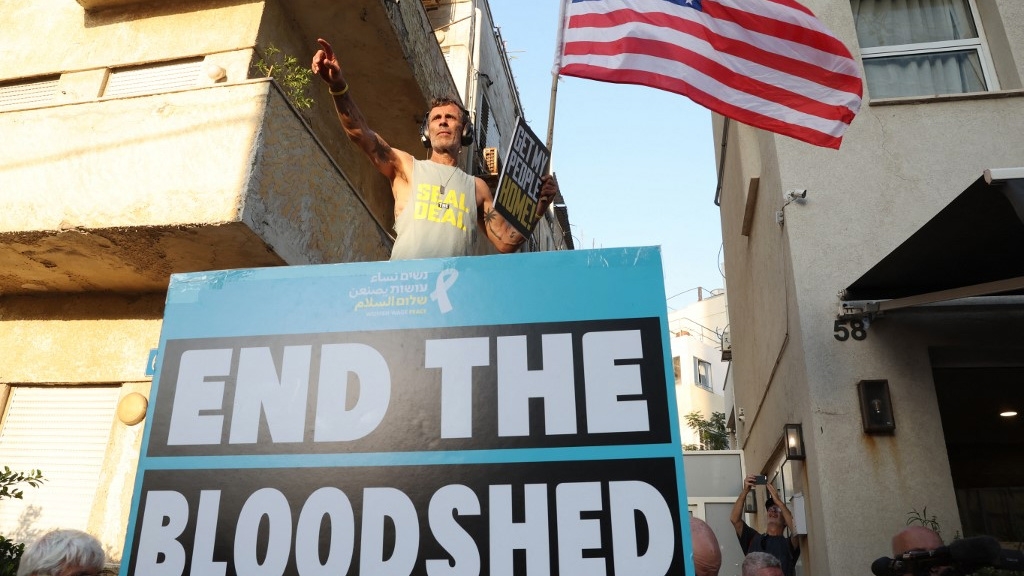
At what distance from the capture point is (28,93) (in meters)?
7.29

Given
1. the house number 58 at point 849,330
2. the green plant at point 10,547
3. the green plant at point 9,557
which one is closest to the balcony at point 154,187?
the green plant at point 10,547

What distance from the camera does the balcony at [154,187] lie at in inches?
205

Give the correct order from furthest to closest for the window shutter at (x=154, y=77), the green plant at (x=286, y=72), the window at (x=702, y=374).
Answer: the window at (x=702, y=374) < the window shutter at (x=154, y=77) < the green plant at (x=286, y=72)

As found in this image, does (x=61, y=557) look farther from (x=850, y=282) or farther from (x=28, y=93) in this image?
(x=28, y=93)

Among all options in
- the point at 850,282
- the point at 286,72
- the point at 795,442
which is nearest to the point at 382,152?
the point at 850,282

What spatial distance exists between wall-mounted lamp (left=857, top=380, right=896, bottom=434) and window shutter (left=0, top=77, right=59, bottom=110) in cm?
734

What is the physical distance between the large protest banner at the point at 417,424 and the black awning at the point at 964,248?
2.86 m

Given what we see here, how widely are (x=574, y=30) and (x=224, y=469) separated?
13.2 feet

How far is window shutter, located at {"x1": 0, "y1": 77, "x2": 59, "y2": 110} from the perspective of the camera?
23.5ft

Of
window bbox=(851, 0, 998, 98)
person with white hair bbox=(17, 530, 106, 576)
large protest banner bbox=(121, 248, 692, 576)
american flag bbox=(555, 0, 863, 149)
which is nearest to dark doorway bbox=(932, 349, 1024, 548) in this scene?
american flag bbox=(555, 0, 863, 149)

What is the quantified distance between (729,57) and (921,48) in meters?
2.66

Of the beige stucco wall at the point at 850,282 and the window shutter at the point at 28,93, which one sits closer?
the beige stucco wall at the point at 850,282

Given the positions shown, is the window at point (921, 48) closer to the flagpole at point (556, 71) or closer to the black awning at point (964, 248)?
the black awning at point (964, 248)

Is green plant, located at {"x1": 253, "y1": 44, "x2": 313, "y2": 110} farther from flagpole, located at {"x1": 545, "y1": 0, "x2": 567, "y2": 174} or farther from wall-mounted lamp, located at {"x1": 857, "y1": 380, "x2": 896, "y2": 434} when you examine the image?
wall-mounted lamp, located at {"x1": 857, "y1": 380, "x2": 896, "y2": 434}
